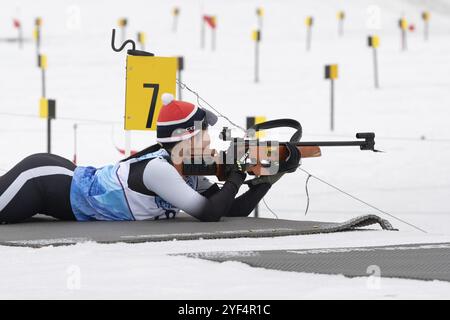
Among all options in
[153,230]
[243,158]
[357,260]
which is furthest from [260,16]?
[357,260]

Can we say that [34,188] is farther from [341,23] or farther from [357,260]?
[341,23]

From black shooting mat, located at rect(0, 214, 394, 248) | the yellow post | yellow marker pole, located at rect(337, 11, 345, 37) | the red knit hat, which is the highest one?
yellow marker pole, located at rect(337, 11, 345, 37)

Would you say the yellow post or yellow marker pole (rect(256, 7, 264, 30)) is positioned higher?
yellow marker pole (rect(256, 7, 264, 30))

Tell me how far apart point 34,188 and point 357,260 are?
7.92 feet

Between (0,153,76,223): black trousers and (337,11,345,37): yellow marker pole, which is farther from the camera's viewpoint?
(337,11,345,37): yellow marker pole

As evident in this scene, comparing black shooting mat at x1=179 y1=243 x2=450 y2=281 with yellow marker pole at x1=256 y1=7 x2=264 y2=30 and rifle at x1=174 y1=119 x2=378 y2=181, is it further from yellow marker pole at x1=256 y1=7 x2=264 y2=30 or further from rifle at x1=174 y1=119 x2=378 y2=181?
yellow marker pole at x1=256 y1=7 x2=264 y2=30

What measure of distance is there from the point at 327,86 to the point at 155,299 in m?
15.3

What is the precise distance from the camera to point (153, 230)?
21.1 ft

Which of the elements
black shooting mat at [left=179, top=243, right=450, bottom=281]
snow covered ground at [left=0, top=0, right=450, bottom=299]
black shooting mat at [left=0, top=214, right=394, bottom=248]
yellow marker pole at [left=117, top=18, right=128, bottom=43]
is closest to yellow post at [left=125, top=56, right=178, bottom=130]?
black shooting mat at [left=0, top=214, right=394, bottom=248]

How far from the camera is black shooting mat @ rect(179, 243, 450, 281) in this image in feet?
15.6

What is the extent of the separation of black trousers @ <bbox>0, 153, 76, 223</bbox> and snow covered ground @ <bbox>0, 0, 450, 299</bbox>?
1.21m

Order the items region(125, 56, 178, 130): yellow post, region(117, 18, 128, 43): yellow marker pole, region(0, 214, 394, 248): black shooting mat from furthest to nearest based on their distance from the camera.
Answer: region(117, 18, 128, 43): yellow marker pole
region(125, 56, 178, 130): yellow post
region(0, 214, 394, 248): black shooting mat

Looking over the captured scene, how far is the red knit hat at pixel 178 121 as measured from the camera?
6.76 meters
